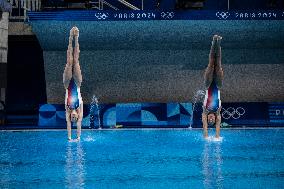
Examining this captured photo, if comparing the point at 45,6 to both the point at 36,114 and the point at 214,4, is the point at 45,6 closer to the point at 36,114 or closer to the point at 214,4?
the point at 36,114

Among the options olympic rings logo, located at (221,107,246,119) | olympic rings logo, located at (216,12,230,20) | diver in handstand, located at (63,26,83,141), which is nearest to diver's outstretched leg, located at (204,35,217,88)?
diver in handstand, located at (63,26,83,141)

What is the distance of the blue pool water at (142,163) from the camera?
20.6 feet

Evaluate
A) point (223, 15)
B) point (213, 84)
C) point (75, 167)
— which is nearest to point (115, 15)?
point (223, 15)

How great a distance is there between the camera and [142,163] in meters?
7.89

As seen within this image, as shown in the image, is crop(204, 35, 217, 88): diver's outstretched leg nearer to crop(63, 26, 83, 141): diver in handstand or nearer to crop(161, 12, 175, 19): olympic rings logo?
crop(63, 26, 83, 141): diver in handstand

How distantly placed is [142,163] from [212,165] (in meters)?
1.13

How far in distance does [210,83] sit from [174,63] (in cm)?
715

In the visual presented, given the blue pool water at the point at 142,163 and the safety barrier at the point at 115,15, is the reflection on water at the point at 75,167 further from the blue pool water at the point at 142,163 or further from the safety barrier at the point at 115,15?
the safety barrier at the point at 115,15

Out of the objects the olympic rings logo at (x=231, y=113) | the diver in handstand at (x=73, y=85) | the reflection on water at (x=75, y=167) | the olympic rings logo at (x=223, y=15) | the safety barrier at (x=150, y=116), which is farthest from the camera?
the olympic rings logo at (x=231, y=113)

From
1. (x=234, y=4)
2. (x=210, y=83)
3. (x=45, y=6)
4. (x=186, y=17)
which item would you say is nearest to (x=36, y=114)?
(x=45, y=6)

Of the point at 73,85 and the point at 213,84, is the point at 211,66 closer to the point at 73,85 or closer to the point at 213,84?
the point at 213,84

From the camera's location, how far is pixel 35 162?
8.04 m

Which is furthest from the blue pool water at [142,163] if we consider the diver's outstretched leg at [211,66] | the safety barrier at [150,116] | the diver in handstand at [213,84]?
the safety barrier at [150,116]

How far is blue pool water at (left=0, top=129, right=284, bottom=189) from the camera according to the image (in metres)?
6.27
